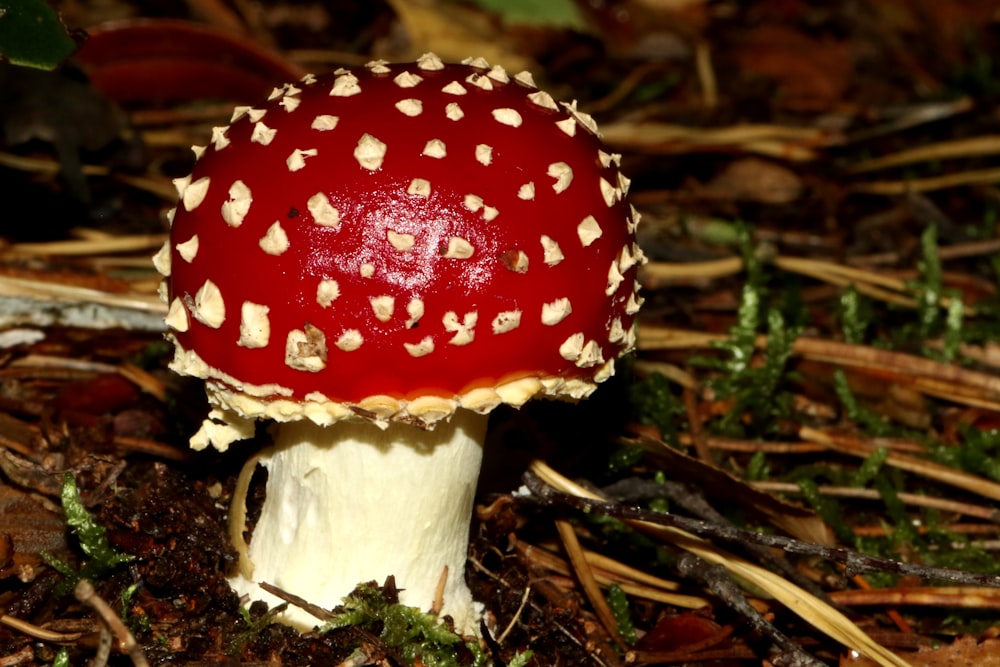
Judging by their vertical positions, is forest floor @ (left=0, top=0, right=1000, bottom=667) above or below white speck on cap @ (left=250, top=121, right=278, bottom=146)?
below

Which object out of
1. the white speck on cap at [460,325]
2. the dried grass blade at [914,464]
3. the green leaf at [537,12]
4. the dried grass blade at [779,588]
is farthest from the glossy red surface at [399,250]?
the green leaf at [537,12]

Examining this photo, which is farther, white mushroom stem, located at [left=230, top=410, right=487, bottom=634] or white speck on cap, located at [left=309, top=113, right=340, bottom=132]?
white mushroom stem, located at [left=230, top=410, right=487, bottom=634]

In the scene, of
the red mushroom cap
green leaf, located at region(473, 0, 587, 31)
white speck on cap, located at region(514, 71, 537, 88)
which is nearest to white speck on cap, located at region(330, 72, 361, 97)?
the red mushroom cap

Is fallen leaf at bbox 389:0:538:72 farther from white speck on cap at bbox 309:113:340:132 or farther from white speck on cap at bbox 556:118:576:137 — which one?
white speck on cap at bbox 309:113:340:132

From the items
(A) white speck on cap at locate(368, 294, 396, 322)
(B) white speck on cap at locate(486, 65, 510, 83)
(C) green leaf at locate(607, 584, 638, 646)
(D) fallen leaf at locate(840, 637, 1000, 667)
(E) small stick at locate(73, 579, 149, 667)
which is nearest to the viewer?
(E) small stick at locate(73, 579, 149, 667)

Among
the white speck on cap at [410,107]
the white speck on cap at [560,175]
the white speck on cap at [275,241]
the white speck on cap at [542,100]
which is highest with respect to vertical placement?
the white speck on cap at [542,100]

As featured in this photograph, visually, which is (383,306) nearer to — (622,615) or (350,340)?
(350,340)

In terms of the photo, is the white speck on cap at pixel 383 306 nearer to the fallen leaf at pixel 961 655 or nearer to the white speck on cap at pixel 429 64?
the white speck on cap at pixel 429 64

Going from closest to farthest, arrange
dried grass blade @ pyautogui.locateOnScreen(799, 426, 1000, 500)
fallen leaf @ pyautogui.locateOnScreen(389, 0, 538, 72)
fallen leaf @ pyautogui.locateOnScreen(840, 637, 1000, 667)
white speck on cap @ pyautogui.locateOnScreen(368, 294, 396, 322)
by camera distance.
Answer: white speck on cap @ pyautogui.locateOnScreen(368, 294, 396, 322) < fallen leaf @ pyautogui.locateOnScreen(840, 637, 1000, 667) < dried grass blade @ pyautogui.locateOnScreen(799, 426, 1000, 500) < fallen leaf @ pyautogui.locateOnScreen(389, 0, 538, 72)
